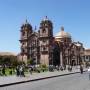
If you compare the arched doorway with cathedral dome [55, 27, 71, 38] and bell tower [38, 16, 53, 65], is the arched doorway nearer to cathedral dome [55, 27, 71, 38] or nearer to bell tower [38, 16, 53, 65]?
bell tower [38, 16, 53, 65]

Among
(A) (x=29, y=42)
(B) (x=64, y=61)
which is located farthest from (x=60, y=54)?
(A) (x=29, y=42)

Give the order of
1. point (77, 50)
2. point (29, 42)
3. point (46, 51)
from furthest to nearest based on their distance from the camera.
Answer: point (77, 50), point (29, 42), point (46, 51)

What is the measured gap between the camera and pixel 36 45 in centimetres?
10294

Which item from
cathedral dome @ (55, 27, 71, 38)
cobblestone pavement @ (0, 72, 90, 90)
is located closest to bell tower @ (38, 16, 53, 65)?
cathedral dome @ (55, 27, 71, 38)

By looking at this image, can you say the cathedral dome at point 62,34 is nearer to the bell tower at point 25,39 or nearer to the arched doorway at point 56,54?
the arched doorway at point 56,54

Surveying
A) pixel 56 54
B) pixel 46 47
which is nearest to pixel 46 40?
pixel 46 47

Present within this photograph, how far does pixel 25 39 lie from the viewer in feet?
344

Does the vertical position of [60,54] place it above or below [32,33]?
below

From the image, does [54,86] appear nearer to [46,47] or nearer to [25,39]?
[46,47]

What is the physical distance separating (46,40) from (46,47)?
248cm

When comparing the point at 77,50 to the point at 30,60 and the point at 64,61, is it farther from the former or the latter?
the point at 30,60

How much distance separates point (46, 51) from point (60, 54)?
8996 mm

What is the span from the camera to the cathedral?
3893 inches

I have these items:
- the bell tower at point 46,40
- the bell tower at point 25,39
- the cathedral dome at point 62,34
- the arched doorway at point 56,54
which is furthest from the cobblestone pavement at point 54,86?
the cathedral dome at point 62,34
